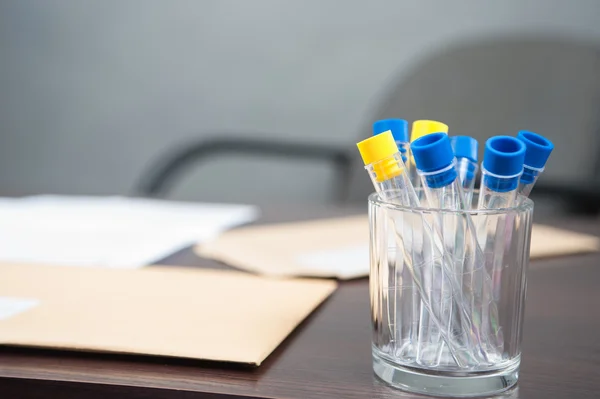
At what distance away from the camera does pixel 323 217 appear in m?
0.90

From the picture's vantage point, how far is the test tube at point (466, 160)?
360mm

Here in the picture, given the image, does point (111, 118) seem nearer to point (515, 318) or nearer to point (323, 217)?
point (323, 217)

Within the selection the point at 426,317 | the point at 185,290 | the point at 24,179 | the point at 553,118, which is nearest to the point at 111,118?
the point at 24,179

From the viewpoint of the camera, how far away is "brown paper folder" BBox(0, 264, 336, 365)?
0.39 m

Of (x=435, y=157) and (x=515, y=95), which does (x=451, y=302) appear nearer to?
(x=435, y=157)

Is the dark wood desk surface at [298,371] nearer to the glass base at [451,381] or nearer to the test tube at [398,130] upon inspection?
the glass base at [451,381]

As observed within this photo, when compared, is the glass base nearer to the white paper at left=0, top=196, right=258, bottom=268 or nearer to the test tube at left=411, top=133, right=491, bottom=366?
the test tube at left=411, top=133, right=491, bottom=366

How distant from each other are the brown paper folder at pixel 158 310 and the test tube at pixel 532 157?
16 centimetres

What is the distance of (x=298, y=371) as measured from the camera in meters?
0.37

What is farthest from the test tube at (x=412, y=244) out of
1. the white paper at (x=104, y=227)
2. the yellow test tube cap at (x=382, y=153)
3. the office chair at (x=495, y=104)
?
the office chair at (x=495, y=104)

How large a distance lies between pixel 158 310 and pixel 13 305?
99mm

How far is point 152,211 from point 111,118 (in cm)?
111

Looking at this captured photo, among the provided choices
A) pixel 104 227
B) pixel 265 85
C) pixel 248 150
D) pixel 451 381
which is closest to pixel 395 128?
pixel 451 381

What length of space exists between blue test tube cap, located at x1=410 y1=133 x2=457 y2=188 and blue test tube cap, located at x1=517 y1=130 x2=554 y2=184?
4cm
